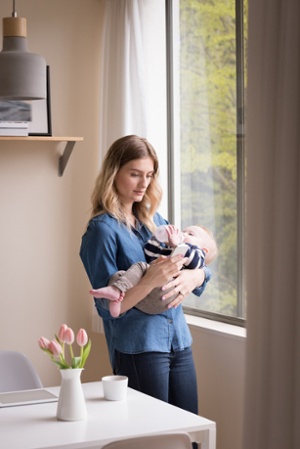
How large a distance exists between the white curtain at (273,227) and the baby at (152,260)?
0.68 metres

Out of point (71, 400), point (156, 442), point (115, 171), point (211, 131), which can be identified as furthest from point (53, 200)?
point (156, 442)

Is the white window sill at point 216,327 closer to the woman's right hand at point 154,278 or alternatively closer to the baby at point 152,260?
the baby at point 152,260

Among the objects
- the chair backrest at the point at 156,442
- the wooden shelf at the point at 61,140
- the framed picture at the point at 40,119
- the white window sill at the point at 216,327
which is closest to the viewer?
the chair backrest at the point at 156,442

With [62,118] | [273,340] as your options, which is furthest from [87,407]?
[62,118]

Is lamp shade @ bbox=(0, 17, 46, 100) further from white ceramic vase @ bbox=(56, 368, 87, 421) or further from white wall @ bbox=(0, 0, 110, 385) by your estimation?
white wall @ bbox=(0, 0, 110, 385)

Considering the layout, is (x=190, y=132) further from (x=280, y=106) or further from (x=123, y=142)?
(x=280, y=106)

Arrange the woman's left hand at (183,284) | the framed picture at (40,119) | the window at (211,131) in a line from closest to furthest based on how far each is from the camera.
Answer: the woman's left hand at (183,284)
the window at (211,131)
the framed picture at (40,119)

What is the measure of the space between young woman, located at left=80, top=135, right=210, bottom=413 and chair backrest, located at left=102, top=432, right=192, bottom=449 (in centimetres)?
87

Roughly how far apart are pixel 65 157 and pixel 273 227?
7.00ft

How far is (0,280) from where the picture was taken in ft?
14.0

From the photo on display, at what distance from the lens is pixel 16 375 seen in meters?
3.35

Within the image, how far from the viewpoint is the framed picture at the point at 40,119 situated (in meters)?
4.22

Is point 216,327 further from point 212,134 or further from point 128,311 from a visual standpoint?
point 212,134

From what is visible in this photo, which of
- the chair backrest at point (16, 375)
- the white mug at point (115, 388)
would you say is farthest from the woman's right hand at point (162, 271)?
the chair backrest at point (16, 375)
